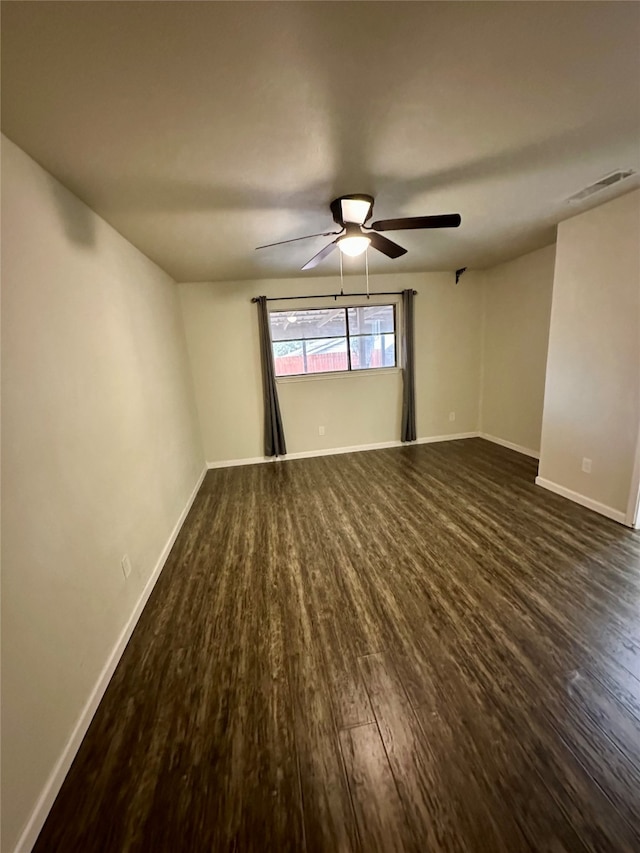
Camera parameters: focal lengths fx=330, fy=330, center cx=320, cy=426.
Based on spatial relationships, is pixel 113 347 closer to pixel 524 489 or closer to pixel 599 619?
pixel 599 619

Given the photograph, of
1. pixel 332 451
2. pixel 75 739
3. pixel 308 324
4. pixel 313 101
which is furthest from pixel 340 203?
pixel 332 451

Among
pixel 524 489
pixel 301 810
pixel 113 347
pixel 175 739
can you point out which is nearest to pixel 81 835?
pixel 175 739

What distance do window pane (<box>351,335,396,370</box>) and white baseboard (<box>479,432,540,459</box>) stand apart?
1789mm

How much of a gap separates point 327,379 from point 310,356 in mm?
391

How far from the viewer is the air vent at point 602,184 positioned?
1994mm

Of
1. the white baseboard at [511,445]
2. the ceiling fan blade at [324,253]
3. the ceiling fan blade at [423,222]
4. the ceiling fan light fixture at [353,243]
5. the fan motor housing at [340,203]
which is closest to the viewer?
the ceiling fan blade at [423,222]

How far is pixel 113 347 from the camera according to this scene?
206 centimetres

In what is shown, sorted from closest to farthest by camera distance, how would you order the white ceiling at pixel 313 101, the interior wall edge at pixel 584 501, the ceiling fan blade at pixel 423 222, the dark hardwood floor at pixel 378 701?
1. the white ceiling at pixel 313 101
2. the dark hardwood floor at pixel 378 701
3. the ceiling fan blade at pixel 423 222
4. the interior wall edge at pixel 584 501

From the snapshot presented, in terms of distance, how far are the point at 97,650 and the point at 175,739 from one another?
55 cm

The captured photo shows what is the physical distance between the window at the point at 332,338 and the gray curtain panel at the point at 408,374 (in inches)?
9.4

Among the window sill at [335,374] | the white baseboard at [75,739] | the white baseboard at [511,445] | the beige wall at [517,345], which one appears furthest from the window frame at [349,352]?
the white baseboard at [75,739]

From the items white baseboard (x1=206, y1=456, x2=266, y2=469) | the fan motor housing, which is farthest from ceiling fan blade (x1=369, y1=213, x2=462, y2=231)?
white baseboard (x1=206, y1=456, x2=266, y2=469)

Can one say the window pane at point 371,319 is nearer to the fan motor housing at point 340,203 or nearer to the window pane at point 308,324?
the window pane at point 308,324

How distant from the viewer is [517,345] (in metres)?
4.18
